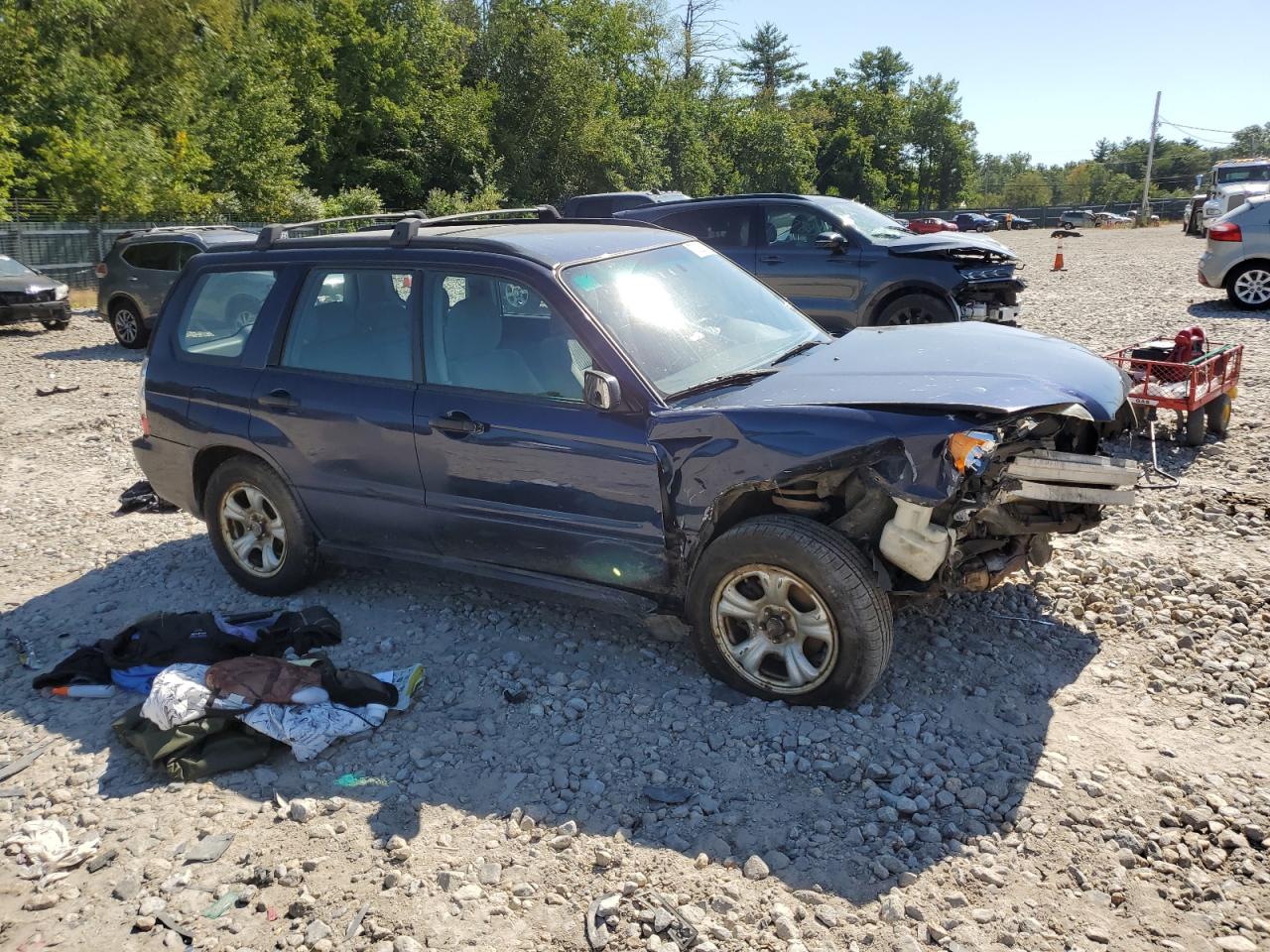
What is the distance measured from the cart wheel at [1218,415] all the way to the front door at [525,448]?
5281mm

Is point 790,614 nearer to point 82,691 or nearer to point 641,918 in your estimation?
point 641,918

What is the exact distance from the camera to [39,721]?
14.7ft

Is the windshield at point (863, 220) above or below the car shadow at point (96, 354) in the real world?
above

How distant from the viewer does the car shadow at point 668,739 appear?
3.48 metres

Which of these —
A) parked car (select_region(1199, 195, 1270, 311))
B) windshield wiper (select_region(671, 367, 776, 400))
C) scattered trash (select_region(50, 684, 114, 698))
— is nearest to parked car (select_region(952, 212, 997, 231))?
parked car (select_region(1199, 195, 1270, 311))

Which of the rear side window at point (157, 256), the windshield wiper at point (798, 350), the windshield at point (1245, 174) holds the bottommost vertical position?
the windshield wiper at point (798, 350)

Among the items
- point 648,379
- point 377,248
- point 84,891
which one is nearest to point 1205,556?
point 648,379

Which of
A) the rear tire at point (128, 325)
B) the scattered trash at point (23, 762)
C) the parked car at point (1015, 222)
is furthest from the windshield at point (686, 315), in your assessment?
the parked car at point (1015, 222)

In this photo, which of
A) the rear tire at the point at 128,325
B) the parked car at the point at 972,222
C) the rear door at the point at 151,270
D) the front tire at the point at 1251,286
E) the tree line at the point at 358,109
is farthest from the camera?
the parked car at the point at 972,222

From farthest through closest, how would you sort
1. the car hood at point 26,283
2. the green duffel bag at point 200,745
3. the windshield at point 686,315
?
the car hood at point 26,283 < the windshield at point 686,315 < the green duffel bag at point 200,745

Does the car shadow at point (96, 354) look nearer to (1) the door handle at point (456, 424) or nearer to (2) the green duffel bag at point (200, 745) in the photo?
(1) the door handle at point (456, 424)

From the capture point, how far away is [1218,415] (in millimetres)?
7426

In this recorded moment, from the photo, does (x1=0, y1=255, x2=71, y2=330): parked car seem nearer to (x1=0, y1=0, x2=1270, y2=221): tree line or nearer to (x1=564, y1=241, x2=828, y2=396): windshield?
(x1=0, y1=0, x2=1270, y2=221): tree line

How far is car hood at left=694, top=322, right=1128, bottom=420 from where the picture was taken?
379 centimetres
